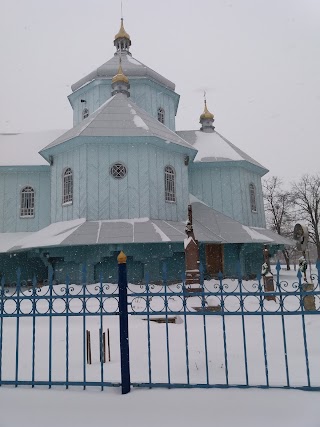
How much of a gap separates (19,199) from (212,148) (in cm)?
1052

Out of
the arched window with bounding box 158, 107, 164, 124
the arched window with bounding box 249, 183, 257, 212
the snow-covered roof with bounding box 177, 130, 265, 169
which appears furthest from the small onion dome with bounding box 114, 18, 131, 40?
the arched window with bounding box 249, 183, 257, 212

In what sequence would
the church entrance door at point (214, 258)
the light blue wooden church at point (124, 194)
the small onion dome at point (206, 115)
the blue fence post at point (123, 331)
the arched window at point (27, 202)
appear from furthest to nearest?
the small onion dome at point (206, 115)
the arched window at point (27, 202)
the church entrance door at point (214, 258)
the light blue wooden church at point (124, 194)
the blue fence post at point (123, 331)

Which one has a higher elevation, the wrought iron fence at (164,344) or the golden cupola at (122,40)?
the golden cupola at (122,40)

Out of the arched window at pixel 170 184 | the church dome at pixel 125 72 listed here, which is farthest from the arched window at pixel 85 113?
the arched window at pixel 170 184

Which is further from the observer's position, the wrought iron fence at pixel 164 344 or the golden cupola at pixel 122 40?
the golden cupola at pixel 122 40

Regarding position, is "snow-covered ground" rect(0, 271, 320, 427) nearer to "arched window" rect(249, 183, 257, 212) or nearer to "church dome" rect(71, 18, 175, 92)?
"arched window" rect(249, 183, 257, 212)

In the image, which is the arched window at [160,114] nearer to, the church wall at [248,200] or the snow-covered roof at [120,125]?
the snow-covered roof at [120,125]

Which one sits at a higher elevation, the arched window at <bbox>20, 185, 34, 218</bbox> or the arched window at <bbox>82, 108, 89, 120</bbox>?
the arched window at <bbox>82, 108, 89, 120</bbox>

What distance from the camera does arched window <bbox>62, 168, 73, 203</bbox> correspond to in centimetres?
1591

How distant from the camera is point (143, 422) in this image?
11.6 feet

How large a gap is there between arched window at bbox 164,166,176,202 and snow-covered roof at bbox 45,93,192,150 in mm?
1266

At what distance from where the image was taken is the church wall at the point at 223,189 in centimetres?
1945

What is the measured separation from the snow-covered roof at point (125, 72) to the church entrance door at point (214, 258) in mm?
10601

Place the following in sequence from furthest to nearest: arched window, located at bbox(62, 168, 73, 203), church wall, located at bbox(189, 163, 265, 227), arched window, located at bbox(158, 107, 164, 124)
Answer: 1. arched window, located at bbox(158, 107, 164, 124)
2. church wall, located at bbox(189, 163, 265, 227)
3. arched window, located at bbox(62, 168, 73, 203)
